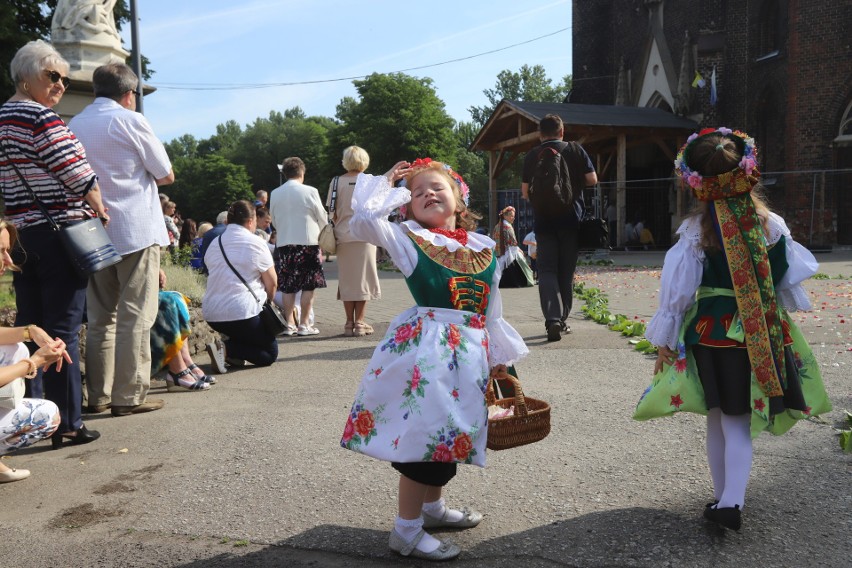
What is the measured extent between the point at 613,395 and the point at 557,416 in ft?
2.31

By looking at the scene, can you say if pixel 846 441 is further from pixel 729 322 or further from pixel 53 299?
pixel 53 299

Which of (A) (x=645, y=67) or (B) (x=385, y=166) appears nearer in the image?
(A) (x=645, y=67)

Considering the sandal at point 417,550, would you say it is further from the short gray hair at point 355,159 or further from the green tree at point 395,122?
the green tree at point 395,122

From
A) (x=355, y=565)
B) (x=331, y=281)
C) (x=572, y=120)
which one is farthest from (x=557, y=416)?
(x=572, y=120)

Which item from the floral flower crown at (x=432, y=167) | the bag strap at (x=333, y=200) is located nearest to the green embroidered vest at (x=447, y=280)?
the floral flower crown at (x=432, y=167)

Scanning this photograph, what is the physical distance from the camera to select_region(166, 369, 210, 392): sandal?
6.20 m

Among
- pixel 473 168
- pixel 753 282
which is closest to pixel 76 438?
pixel 753 282

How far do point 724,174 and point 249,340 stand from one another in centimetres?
473

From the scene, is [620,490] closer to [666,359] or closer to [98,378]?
[666,359]

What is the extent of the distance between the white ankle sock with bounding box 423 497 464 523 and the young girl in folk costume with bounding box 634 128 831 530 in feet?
2.96

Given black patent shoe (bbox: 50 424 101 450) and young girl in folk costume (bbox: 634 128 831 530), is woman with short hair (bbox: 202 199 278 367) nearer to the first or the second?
black patent shoe (bbox: 50 424 101 450)

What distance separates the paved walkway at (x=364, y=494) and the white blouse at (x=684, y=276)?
0.81 meters

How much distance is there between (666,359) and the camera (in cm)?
344

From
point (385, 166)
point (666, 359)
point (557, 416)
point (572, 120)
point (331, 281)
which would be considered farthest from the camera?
point (385, 166)
